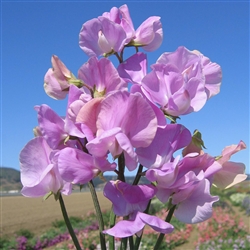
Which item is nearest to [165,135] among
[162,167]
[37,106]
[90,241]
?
[162,167]

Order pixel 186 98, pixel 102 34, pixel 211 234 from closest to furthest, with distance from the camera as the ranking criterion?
pixel 186 98, pixel 102 34, pixel 211 234

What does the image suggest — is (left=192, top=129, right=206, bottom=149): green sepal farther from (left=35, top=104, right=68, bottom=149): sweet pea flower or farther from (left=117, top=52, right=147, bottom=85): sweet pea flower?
(left=35, top=104, right=68, bottom=149): sweet pea flower

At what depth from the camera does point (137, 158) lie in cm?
99

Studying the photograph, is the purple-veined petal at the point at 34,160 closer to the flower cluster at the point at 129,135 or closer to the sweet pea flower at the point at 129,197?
the flower cluster at the point at 129,135

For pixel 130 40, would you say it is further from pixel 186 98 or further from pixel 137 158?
pixel 137 158

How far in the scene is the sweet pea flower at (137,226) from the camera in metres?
0.96

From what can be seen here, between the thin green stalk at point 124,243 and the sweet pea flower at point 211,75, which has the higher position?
the sweet pea flower at point 211,75

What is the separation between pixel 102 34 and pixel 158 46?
23 cm

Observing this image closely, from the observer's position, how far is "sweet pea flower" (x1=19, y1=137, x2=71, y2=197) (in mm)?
1150

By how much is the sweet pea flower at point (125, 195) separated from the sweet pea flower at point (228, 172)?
0.84ft

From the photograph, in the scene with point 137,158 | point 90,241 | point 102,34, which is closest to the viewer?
point 137,158

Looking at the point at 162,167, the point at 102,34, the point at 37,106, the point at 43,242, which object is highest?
the point at 102,34

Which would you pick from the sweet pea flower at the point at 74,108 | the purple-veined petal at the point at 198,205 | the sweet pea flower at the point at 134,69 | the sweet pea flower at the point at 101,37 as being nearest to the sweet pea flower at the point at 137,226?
the purple-veined petal at the point at 198,205

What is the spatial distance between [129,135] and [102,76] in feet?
0.63
